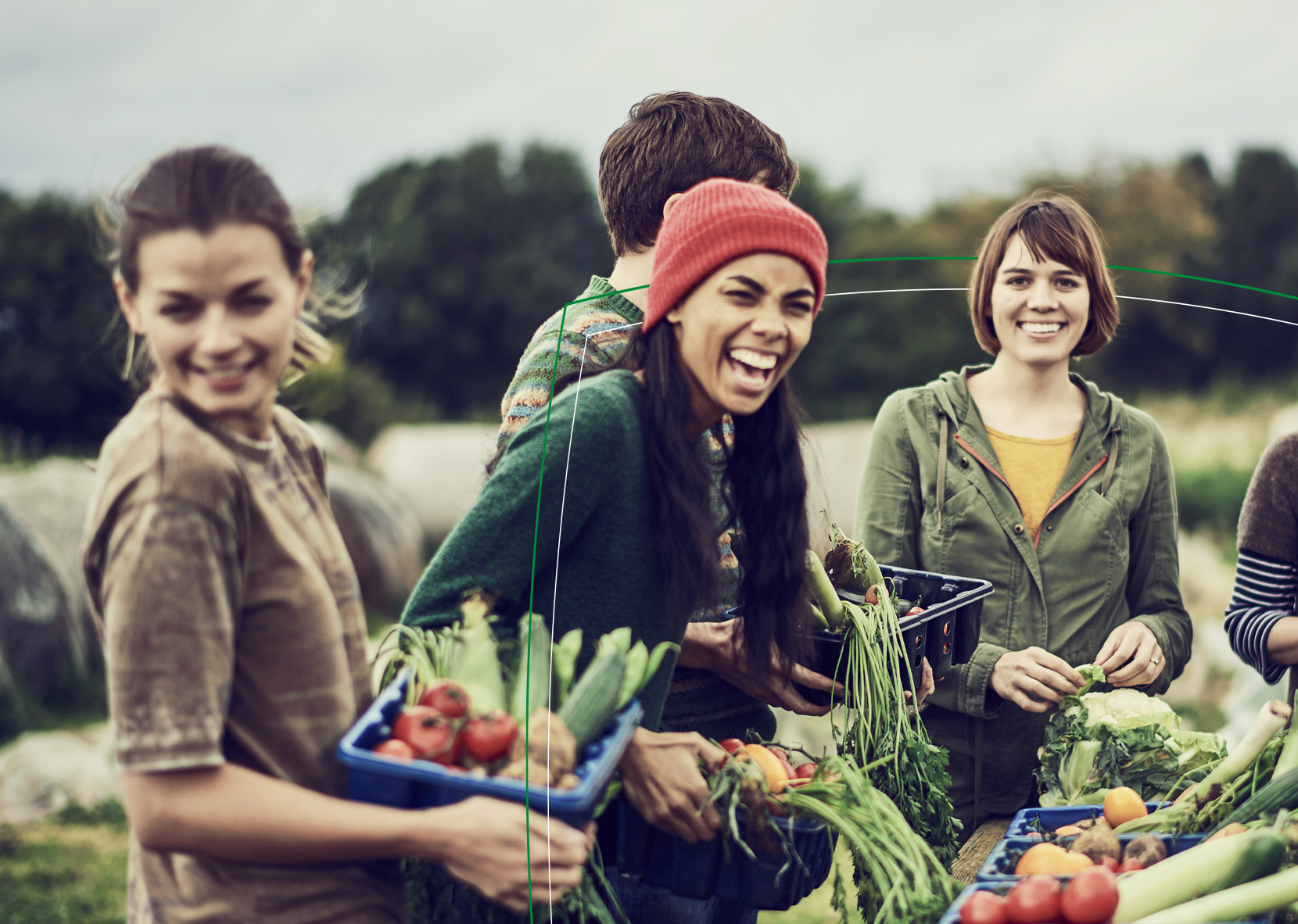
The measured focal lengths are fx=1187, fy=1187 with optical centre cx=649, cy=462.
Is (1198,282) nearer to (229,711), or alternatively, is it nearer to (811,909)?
(229,711)

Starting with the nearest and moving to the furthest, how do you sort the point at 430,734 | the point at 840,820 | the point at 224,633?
1. the point at 224,633
2. the point at 430,734
3. the point at 840,820

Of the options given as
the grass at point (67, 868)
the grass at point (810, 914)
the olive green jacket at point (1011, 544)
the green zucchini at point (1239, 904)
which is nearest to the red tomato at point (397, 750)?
the green zucchini at point (1239, 904)

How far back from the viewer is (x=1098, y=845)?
6.79ft

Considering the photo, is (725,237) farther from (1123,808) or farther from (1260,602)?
(1260,602)

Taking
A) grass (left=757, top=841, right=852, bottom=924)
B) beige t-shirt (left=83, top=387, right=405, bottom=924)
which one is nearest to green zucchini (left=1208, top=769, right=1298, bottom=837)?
beige t-shirt (left=83, top=387, right=405, bottom=924)

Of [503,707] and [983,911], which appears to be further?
[983,911]

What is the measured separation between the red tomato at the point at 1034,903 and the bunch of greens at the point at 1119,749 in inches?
27.3

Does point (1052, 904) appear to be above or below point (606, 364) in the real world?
below

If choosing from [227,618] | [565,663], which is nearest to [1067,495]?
[565,663]

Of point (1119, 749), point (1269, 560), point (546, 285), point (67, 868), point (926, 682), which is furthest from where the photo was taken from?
point (546, 285)

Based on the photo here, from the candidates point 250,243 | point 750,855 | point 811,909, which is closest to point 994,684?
point 750,855

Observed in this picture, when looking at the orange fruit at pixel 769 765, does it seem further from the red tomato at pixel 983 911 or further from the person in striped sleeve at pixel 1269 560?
the person in striped sleeve at pixel 1269 560

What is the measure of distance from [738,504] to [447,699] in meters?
0.65

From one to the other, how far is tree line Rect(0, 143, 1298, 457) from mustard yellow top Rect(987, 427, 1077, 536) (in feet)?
1.27
